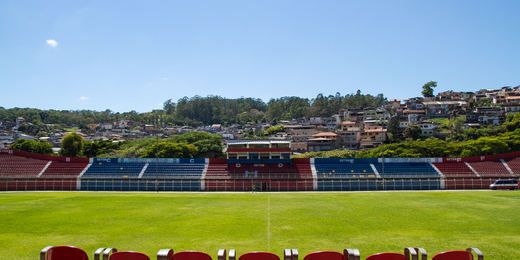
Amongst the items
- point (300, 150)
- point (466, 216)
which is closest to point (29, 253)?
point (466, 216)

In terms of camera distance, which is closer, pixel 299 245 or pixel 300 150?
pixel 299 245

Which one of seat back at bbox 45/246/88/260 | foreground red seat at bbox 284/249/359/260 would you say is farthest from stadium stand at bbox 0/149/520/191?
foreground red seat at bbox 284/249/359/260

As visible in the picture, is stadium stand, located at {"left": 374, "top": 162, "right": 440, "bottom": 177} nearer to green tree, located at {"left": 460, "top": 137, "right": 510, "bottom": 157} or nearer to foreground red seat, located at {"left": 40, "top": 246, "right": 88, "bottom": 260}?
green tree, located at {"left": 460, "top": 137, "right": 510, "bottom": 157}

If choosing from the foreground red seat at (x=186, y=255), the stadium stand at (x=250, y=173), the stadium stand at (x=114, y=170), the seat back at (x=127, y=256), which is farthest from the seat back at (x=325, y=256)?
the stadium stand at (x=114, y=170)

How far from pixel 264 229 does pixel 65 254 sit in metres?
9.96

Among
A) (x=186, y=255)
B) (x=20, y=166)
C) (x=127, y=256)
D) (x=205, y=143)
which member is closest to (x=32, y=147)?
(x=20, y=166)

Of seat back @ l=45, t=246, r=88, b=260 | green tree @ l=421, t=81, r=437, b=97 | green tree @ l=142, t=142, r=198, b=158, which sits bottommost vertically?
seat back @ l=45, t=246, r=88, b=260

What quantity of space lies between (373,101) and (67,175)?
17326 centimetres

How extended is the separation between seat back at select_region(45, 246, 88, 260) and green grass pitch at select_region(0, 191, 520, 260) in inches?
188

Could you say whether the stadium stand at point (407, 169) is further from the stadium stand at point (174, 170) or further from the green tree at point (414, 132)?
the green tree at point (414, 132)

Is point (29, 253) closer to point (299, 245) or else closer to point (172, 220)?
point (172, 220)

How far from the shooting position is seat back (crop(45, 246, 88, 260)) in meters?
6.20

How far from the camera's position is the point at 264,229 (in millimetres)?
15109

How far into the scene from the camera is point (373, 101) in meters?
190
